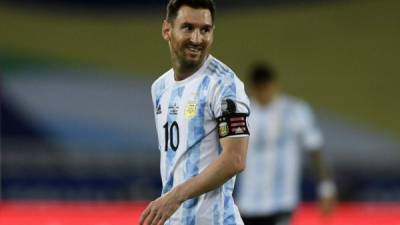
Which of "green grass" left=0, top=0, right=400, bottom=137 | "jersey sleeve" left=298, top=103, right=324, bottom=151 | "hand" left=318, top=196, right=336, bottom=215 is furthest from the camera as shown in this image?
"green grass" left=0, top=0, right=400, bottom=137

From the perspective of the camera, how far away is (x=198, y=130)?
4715mm

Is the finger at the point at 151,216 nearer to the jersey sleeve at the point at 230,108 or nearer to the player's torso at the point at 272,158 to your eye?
the jersey sleeve at the point at 230,108

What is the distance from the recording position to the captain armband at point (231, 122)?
4.59 meters

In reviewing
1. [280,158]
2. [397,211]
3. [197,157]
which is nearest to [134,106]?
[397,211]

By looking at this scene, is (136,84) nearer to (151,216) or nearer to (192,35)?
(192,35)

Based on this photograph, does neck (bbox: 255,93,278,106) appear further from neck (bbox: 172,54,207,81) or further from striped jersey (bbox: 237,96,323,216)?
neck (bbox: 172,54,207,81)

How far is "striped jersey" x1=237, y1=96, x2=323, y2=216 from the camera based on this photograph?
772 centimetres

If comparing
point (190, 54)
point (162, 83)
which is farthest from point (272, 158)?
point (190, 54)

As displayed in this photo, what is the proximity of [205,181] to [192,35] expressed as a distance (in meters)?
0.55

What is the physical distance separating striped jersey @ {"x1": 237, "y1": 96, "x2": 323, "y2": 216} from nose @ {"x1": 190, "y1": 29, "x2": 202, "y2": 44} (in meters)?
3.08

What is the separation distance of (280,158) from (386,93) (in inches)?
328

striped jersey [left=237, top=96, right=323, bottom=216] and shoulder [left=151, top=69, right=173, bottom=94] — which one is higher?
shoulder [left=151, top=69, right=173, bottom=94]

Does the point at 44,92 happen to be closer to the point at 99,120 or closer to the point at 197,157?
the point at 99,120

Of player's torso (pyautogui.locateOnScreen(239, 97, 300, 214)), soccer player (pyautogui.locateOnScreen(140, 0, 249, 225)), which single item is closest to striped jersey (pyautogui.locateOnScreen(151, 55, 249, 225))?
soccer player (pyautogui.locateOnScreen(140, 0, 249, 225))
